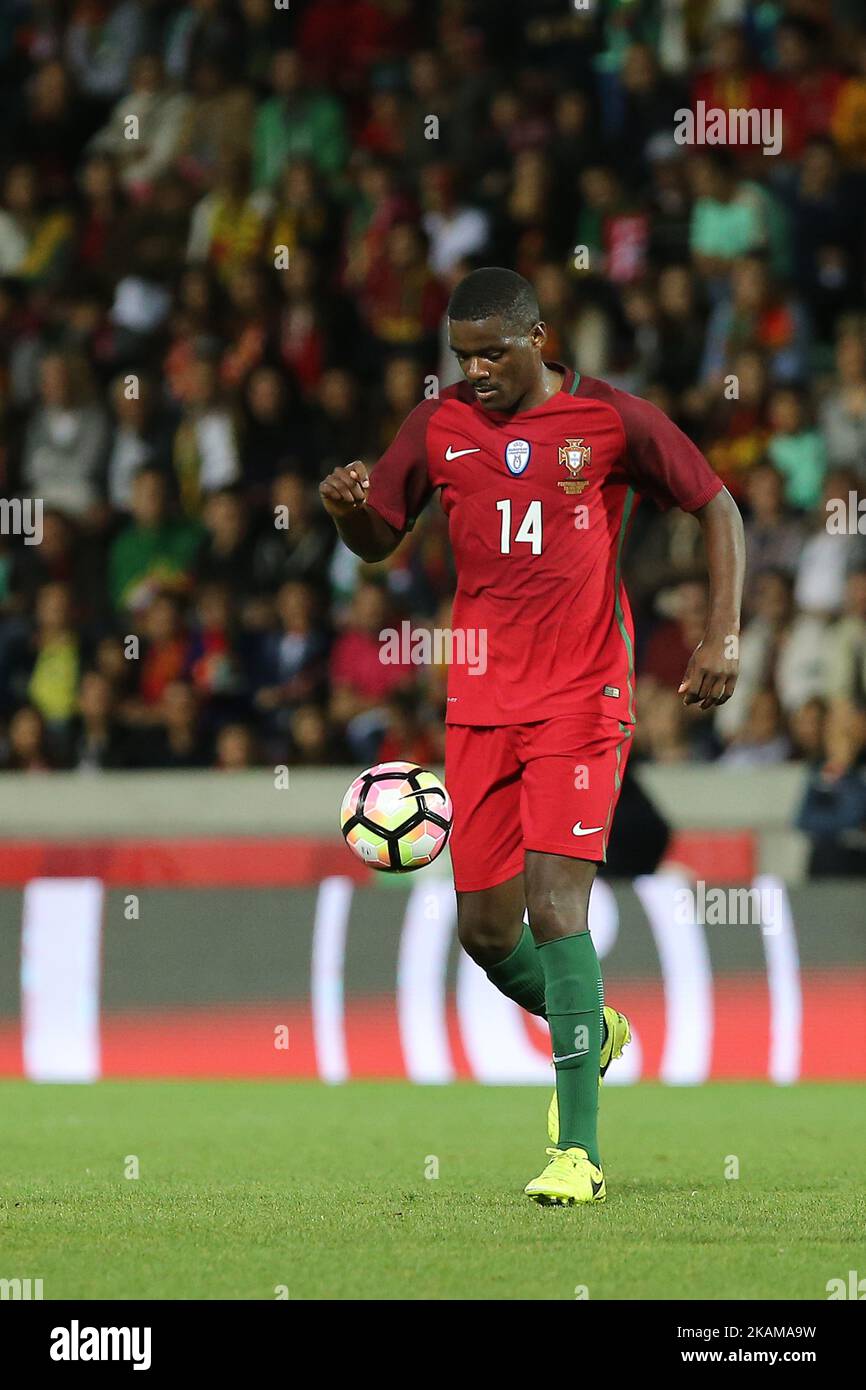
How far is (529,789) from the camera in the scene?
6.63m

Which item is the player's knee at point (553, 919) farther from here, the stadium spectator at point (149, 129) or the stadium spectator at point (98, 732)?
the stadium spectator at point (149, 129)

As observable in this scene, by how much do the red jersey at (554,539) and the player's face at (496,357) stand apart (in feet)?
0.43

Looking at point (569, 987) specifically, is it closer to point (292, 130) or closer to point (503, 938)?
point (503, 938)

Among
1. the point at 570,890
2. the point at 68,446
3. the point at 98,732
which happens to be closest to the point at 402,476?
the point at 570,890

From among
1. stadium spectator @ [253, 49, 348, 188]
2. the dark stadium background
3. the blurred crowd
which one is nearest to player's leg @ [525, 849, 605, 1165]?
the dark stadium background

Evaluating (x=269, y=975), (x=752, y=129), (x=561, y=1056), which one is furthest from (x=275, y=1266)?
(x=752, y=129)

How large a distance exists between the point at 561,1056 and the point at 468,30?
1178 cm

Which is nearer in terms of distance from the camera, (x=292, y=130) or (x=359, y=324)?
(x=359, y=324)

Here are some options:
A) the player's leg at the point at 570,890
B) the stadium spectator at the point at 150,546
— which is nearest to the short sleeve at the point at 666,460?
the player's leg at the point at 570,890

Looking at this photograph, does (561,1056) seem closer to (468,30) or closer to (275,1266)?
(275,1266)

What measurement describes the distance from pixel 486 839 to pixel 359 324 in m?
9.08

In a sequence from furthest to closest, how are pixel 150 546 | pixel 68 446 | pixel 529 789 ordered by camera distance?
pixel 68 446 < pixel 150 546 < pixel 529 789

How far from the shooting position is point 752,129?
15180 millimetres

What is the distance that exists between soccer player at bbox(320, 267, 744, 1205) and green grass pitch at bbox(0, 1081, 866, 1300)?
498 millimetres
